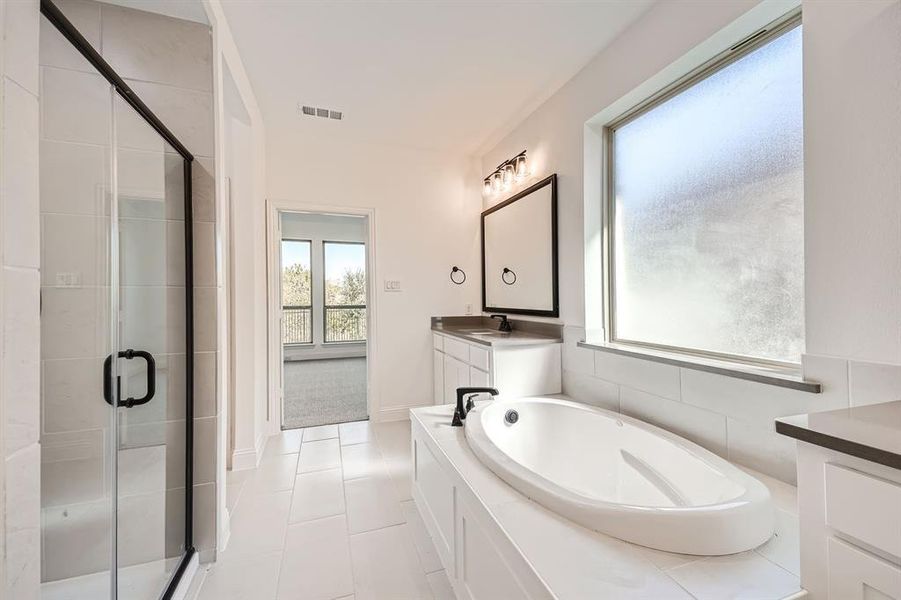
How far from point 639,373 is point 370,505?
165 centimetres

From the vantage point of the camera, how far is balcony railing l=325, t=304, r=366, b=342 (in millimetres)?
6922

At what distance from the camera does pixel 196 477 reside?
63.6 inches

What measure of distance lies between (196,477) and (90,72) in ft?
5.14

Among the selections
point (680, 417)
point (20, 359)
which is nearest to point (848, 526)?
point (680, 417)

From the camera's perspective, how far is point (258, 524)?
1877mm

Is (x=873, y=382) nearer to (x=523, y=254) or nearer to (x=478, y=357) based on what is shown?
(x=478, y=357)

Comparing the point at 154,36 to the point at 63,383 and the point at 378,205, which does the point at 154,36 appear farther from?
the point at 378,205

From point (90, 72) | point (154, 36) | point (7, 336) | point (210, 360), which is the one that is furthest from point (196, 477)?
point (154, 36)

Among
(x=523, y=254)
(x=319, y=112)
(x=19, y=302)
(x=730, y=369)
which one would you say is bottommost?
(x=730, y=369)

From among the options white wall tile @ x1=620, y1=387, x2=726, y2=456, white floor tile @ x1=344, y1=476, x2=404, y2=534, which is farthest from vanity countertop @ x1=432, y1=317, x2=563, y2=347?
white floor tile @ x1=344, y1=476, x2=404, y2=534

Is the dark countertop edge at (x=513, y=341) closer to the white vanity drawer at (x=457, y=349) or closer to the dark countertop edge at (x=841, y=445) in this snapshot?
the white vanity drawer at (x=457, y=349)

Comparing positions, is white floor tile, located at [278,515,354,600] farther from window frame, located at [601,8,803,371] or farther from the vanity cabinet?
window frame, located at [601,8,803,371]

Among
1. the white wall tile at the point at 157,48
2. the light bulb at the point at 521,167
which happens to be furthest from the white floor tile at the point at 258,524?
the light bulb at the point at 521,167

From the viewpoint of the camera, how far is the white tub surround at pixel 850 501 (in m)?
0.61
